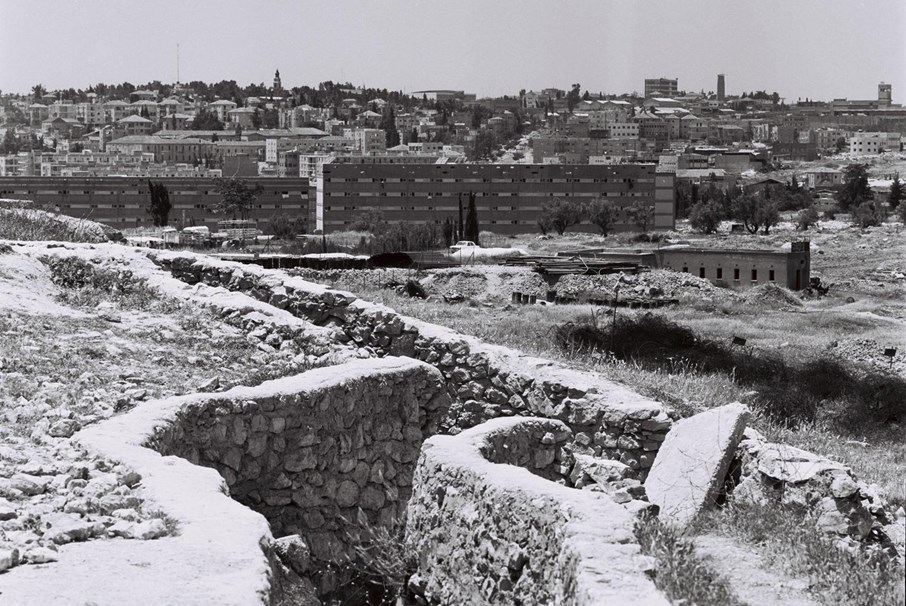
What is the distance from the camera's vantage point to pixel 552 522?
5.02 metres

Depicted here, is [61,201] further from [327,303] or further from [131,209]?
[327,303]

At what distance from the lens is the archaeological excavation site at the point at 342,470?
15.7 ft

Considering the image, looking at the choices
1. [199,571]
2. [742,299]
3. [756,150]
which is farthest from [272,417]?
[756,150]

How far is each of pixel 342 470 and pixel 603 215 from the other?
55.9 meters

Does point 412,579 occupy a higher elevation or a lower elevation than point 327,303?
lower

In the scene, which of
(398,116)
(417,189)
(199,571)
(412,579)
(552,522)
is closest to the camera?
(199,571)

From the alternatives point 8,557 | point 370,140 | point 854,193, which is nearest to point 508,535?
point 8,557

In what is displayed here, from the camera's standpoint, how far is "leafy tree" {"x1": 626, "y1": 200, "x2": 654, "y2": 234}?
240ft

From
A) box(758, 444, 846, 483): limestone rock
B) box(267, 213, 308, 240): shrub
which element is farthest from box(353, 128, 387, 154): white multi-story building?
box(758, 444, 846, 483): limestone rock

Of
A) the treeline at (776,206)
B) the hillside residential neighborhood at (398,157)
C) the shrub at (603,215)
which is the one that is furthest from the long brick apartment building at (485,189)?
the shrub at (603,215)

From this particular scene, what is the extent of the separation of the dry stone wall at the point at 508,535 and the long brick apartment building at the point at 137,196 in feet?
247

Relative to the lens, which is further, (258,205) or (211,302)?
(258,205)

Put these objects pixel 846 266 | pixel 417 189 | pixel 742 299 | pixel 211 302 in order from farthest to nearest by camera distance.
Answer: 1. pixel 417 189
2. pixel 846 266
3. pixel 742 299
4. pixel 211 302

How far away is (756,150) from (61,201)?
9875 centimetres
